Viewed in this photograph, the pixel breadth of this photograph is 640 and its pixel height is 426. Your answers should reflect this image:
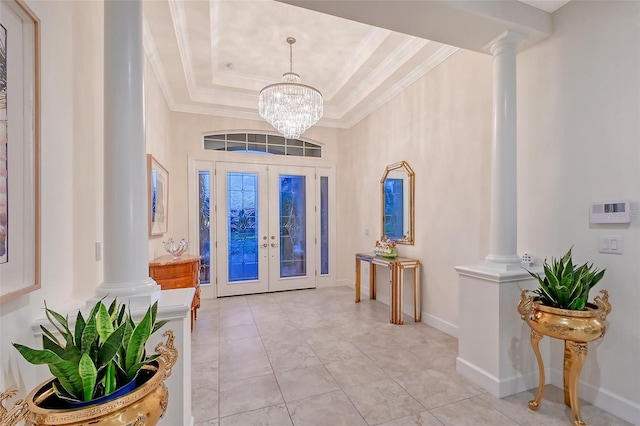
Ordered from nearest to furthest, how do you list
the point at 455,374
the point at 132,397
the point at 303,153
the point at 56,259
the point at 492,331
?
1. the point at 132,397
2. the point at 56,259
3. the point at 492,331
4. the point at 455,374
5. the point at 303,153

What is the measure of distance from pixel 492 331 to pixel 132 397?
2.36 metres

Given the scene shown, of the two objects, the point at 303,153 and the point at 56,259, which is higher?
the point at 303,153

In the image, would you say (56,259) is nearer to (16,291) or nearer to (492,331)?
(16,291)

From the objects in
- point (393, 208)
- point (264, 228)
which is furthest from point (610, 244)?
point (264, 228)

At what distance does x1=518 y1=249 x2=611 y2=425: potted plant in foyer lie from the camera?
6.07 ft

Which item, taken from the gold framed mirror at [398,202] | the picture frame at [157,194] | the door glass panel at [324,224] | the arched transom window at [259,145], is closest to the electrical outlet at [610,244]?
Result: the gold framed mirror at [398,202]

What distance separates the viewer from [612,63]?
2129 millimetres

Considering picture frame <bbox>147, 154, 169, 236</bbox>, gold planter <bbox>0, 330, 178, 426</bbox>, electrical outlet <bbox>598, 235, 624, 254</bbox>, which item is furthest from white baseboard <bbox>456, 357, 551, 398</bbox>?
picture frame <bbox>147, 154, 169, 236</bbox>

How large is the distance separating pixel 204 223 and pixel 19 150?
13.1 feet

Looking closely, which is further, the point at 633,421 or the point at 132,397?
the point at 633,421

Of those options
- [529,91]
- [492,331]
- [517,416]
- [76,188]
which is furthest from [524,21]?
[76,188]

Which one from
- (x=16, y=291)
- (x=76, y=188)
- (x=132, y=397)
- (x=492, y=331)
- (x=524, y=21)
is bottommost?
(x=492, y=331)

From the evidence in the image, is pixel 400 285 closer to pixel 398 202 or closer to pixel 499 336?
pixel 398 202

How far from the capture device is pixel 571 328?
1853mm
